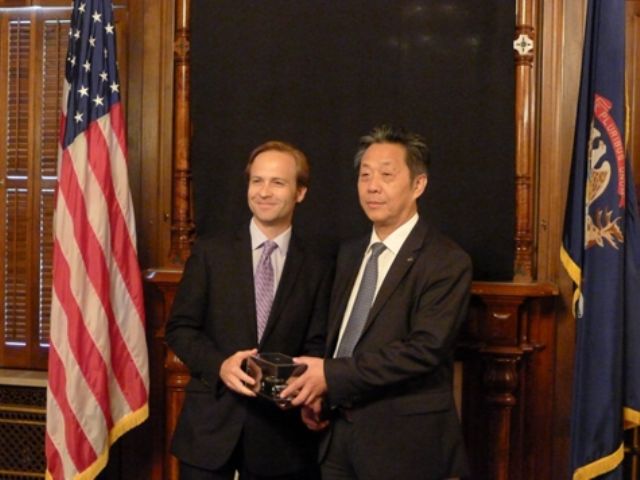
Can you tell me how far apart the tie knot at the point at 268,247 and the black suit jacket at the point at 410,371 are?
1.17ft

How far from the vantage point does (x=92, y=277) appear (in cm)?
282

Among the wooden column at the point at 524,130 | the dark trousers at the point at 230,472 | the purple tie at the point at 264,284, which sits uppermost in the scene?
the wooden column at the point at 524,130

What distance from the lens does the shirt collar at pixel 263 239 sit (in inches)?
88.8

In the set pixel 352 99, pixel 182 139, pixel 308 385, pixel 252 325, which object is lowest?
pixel 308 385

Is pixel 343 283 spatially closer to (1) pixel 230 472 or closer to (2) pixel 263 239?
(2) pixel 263 239

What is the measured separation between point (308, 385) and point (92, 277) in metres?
1.16

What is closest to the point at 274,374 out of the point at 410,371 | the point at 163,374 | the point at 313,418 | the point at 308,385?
the point at 308,385

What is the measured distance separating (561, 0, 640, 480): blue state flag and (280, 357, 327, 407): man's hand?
3.24ft

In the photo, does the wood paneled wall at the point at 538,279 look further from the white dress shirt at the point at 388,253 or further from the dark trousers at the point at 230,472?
the dark trousers at the point at 230,472

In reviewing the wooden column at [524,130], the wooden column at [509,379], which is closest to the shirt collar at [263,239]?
the wooden column at [509,379]

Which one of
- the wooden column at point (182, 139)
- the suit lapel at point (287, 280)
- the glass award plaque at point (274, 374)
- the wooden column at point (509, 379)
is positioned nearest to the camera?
the glass award plaque at point (274, 374)

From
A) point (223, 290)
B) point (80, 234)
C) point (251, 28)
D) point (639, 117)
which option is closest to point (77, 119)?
point (80, 234)

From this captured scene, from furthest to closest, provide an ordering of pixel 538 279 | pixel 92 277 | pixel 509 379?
pixel 538 279, pixel 509 379, pixel 92 277

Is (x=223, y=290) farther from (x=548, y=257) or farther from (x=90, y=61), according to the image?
(x=548, y=257)
